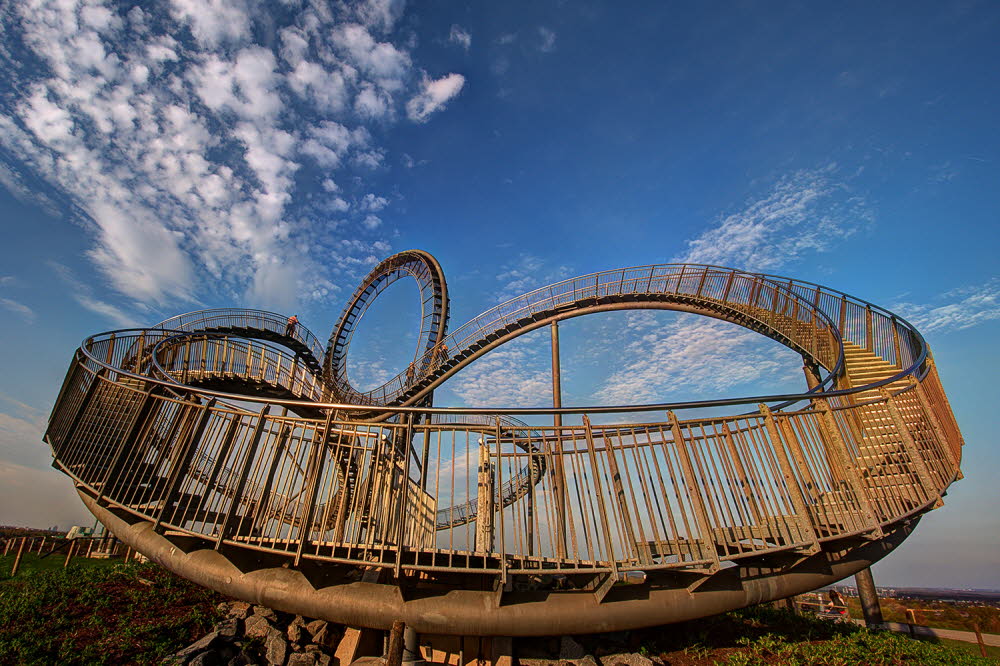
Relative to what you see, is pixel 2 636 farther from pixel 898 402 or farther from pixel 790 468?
pixel 898 402

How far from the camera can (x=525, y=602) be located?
4582 millimetres

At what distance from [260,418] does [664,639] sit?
526 cm

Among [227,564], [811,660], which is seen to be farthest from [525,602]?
[227,564]

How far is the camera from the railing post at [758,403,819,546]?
14.9 ft

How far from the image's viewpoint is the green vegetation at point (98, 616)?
468cm

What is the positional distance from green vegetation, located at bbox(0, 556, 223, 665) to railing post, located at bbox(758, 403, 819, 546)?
260 inches

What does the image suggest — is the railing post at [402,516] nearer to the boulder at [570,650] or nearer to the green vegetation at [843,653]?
the boulder at [570,650]

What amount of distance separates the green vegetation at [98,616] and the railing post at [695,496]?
220 inches

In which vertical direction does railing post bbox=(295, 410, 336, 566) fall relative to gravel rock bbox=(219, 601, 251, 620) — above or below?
above

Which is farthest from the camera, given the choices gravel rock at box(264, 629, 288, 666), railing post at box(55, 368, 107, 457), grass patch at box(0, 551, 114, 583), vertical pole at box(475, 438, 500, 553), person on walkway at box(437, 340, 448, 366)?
person on walkway at box(437, 340, 448, 366)

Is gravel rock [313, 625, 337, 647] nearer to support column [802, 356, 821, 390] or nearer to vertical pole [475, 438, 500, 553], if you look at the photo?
vertical pole [475, 438, 500, 553]

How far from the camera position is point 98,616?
5.55 m

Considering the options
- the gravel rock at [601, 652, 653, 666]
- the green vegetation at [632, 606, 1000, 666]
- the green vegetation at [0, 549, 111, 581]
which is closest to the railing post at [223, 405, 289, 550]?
the gravel rock at [601, 652, 653, 666]

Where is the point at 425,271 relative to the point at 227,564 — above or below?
above
